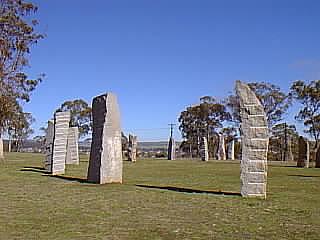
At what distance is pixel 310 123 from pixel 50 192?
1667 inches

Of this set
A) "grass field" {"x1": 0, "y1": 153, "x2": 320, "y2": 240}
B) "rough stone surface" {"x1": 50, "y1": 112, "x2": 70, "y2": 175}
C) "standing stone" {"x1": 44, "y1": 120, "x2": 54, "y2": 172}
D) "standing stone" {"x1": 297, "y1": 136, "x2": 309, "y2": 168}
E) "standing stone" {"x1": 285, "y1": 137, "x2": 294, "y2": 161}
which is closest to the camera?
"grass field" {"x1": 0, "y1": 153, "x2": 320, "y2": 240}

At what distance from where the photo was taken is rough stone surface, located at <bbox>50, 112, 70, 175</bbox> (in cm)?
1975

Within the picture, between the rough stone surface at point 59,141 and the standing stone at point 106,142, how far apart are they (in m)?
3.75

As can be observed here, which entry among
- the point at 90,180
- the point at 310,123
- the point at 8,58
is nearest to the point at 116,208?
the point at 90,180

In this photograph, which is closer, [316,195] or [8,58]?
[316,195]

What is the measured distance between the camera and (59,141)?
19891 mm

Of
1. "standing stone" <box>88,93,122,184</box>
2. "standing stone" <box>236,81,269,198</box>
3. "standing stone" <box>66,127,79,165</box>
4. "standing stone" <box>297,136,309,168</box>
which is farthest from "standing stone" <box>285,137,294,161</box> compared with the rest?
"standing stone" <box>236,81,269,198</box>

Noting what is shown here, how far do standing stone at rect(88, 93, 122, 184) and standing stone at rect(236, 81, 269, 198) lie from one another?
502 cm

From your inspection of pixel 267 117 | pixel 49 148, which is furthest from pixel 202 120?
pixel 49 148

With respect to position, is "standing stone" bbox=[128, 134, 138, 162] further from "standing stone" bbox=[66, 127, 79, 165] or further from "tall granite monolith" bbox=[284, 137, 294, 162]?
"tall granite monolith" bbox=[284, 137, 294, 162]

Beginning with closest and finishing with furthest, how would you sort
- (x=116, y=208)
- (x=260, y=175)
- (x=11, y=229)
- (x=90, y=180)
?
(x=11, y=229)
(x=116, y=208)
(x=260, y=175)
(x=90, y=180)

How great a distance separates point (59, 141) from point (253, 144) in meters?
9.92

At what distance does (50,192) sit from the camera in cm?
1317

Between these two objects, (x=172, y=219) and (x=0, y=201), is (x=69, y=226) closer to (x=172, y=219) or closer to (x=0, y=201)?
(x=172, y=219)
